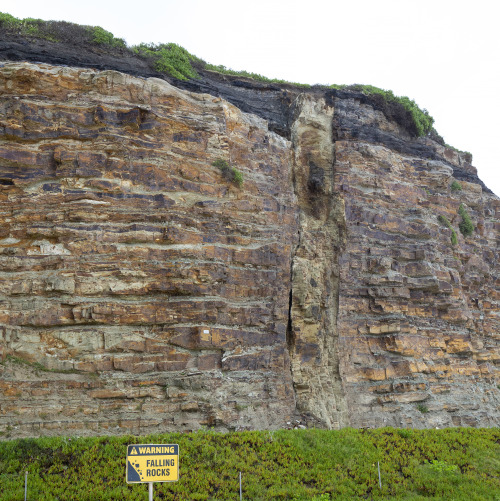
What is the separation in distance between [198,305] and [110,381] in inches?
137

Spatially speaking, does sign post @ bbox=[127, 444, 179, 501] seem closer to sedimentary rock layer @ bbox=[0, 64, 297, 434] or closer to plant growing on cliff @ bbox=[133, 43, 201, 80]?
sedimentary rock layer @ bbox=[0, 64, 297, 434]

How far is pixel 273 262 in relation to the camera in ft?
60.1

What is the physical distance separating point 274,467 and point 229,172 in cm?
997

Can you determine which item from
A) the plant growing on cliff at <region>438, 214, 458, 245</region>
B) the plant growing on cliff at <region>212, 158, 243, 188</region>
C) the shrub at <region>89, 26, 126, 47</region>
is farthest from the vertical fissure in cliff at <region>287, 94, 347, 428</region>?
the shrub at <region>89, 26, 126, 47</region>

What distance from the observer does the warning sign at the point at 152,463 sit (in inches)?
340

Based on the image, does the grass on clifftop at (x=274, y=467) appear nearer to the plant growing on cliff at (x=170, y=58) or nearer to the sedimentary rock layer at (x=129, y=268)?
the sedimentary rock layer at (x=129, y=268)

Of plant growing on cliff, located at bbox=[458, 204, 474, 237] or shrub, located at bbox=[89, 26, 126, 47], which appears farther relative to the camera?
plant growing on cliff, located at bbox=[458, 204, 474, 237]

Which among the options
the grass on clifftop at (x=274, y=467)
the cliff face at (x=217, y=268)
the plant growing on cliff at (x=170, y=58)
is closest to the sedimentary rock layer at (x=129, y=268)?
the cliff face at (x=217, y=268)

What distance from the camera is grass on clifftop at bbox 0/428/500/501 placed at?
10984mm

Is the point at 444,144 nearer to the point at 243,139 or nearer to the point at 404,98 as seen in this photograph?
the point at 404,98

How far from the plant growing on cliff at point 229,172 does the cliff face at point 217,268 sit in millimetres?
182

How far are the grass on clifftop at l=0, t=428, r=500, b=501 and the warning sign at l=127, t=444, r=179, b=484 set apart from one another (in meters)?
2.30

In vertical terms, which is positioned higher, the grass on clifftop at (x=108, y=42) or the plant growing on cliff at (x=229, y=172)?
the grass on clifftop at (x=108, y=42)

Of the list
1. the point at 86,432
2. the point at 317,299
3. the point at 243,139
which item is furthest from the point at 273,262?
the point at 86,432
